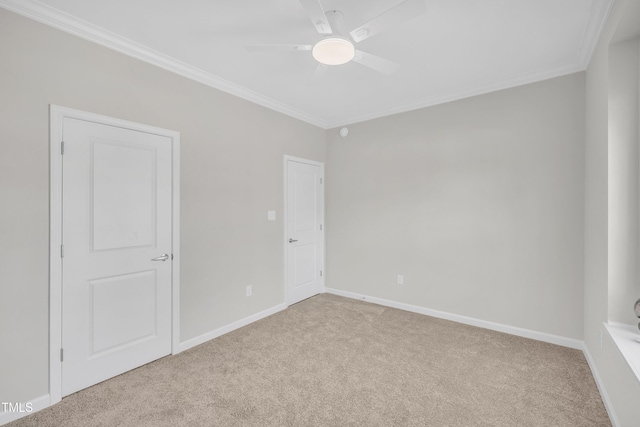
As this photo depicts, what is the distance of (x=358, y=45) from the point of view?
2.36m

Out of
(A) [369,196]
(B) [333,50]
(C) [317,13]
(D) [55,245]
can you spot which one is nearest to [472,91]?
(A) [369,196]

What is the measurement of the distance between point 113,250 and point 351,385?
2127mm

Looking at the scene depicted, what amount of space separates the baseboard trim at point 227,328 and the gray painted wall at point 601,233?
3.03 m

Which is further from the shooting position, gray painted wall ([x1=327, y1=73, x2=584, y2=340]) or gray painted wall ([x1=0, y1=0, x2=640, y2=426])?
gray painted wall ([x1=327, y1=73, x2=584, y2=340])

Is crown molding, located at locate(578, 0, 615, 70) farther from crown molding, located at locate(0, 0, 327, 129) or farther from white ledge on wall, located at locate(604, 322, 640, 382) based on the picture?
crown molding, located at locate(0, 0, 327, 129)

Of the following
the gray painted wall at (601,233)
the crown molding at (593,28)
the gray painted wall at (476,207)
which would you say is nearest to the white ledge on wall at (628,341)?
the gray painted wall at (601,233)

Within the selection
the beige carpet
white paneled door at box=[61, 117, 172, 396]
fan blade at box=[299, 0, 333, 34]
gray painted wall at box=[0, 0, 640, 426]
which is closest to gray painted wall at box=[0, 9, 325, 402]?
gray painted wall at box=[0, 0, 640, 426]

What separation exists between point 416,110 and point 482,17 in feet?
5.25

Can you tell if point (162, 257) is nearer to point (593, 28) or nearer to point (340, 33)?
point (340, 33)

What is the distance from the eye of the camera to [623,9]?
158 cm

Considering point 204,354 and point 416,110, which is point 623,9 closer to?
point 416,110

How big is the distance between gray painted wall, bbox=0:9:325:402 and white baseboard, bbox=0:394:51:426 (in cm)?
3

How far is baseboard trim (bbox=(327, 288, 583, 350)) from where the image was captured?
8.87 feet

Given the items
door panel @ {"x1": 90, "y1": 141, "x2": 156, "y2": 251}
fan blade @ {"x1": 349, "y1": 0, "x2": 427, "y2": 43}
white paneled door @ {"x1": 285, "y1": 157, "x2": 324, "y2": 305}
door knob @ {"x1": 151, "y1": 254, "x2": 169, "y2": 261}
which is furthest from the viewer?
white paneled door @ {"x1": 285, "y1": 157, "x2": 324, "y2": 305}
